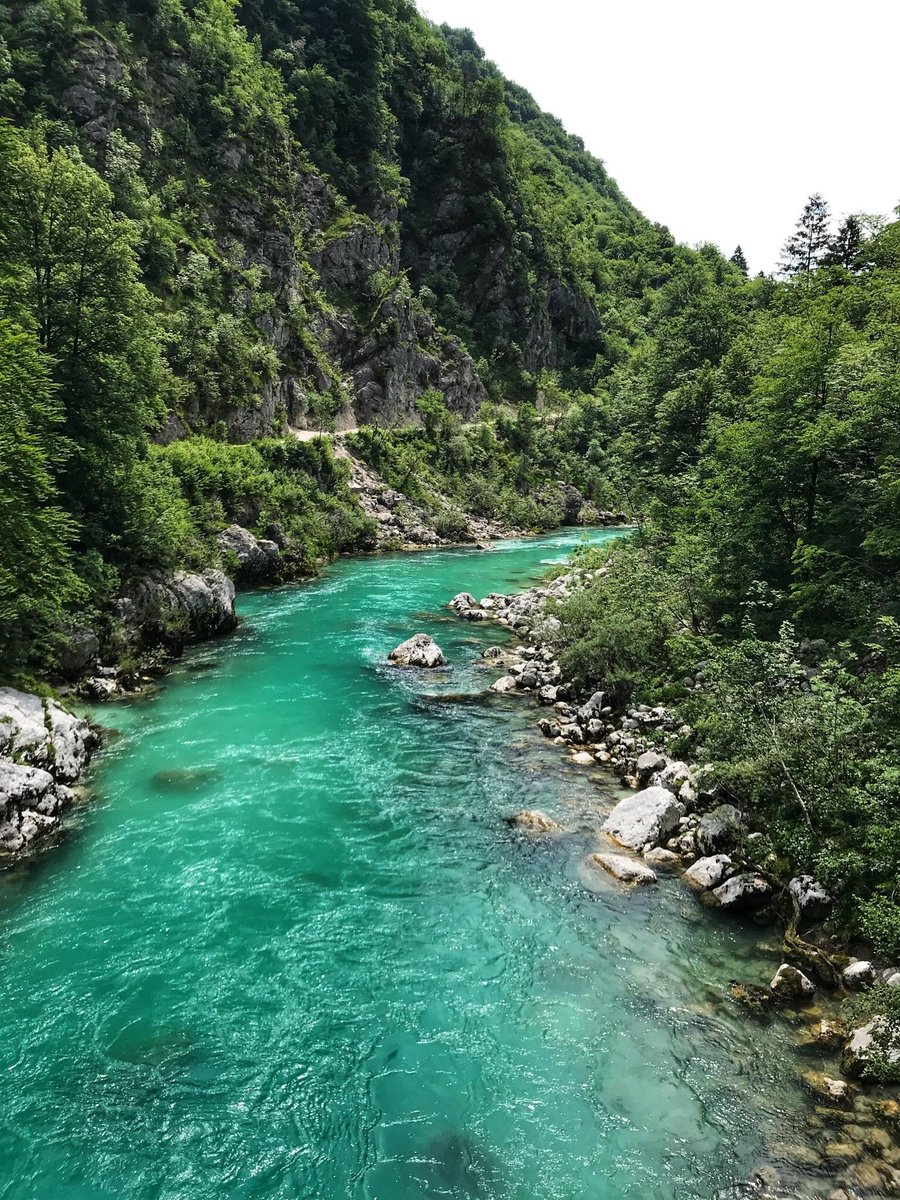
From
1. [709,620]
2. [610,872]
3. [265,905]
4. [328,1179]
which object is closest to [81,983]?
[265,905]

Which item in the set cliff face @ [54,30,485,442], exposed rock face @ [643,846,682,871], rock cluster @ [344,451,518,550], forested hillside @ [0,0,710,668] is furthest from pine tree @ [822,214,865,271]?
exposed rock face @ [643,846,682,871]

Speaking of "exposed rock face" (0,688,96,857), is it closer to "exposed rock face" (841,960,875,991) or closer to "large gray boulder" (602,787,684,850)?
"large gray boulder" (602,787,684,850)

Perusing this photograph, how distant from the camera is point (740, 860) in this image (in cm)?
1065

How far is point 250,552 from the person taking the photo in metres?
32.2

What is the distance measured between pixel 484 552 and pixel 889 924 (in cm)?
4250

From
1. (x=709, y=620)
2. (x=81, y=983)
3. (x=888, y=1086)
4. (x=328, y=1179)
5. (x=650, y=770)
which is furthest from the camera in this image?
(x=709, y=620)

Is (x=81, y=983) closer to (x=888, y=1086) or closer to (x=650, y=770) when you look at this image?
(x=888, y=1086)

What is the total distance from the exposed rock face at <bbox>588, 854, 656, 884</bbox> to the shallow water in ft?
0.95

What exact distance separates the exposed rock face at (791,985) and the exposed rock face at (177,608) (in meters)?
18.8

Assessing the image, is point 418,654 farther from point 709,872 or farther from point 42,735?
point 709,872

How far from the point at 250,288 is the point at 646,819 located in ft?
169

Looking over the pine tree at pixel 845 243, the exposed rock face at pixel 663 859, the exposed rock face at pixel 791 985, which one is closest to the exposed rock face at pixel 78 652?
the exposed rock face at pixel 663 859

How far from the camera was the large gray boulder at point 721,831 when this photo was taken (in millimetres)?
10914

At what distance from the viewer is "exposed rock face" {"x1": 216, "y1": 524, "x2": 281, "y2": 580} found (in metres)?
31.0
